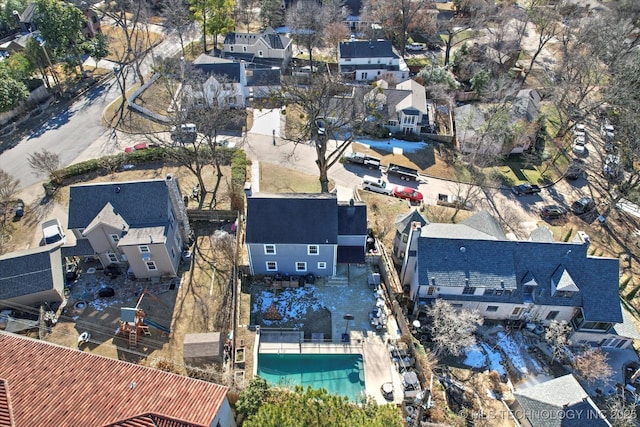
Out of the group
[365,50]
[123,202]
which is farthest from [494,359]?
[365,50]

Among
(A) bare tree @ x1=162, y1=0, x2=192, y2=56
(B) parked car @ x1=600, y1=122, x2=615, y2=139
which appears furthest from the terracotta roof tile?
(B) parked car @ x1=600, y1=122, x2=615, y2=139

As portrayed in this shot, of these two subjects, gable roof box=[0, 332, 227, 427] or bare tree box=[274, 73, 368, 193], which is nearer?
gable roof box=[0, 332, 227, 427]

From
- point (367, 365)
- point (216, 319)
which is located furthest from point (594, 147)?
point (216, 319)

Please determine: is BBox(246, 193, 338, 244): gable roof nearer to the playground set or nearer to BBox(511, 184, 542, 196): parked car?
the playground set

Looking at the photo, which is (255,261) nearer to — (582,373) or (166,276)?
(166,276)

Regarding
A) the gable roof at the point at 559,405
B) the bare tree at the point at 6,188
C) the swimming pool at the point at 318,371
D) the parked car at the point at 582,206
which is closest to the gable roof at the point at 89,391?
the swimming pool at the point at 318,371

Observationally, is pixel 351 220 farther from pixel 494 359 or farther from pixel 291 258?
pixel 494 359
